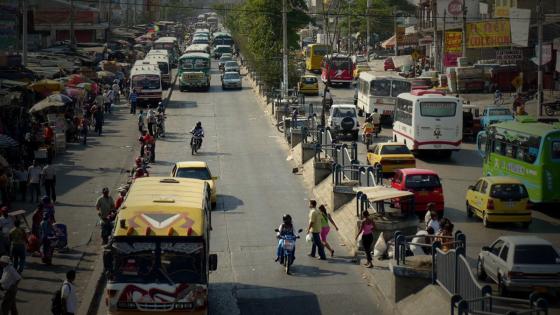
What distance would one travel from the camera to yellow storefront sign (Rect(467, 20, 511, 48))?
7025 centimetres

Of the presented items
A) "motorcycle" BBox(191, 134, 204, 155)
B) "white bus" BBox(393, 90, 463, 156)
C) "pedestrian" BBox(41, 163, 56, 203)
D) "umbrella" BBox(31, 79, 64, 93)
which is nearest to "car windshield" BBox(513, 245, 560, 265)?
"pedestrian" BBox(41, 163, 56, 203)

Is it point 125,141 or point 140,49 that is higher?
point 140,49

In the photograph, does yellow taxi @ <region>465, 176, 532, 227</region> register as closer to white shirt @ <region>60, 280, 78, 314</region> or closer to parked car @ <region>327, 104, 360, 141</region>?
white shirt @ <region>60, 280, 78, 314</region>

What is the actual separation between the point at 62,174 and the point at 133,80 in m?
25.7

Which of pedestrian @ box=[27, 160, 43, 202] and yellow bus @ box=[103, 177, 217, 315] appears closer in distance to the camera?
yellow bus @ box=[103, 177, 217, 315]

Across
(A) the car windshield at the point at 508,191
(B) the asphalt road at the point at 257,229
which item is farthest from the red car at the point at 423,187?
(B) the asphalt road at the point at 257,229

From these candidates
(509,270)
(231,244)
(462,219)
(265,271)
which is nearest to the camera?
(509,270)

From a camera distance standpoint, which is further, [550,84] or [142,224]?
[550,84]

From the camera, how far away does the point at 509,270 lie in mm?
19938

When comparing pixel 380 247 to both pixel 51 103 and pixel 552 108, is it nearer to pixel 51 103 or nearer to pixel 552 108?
pixel 51 103

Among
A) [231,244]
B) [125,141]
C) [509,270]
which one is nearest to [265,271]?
[231,244]

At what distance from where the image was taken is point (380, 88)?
179 feet

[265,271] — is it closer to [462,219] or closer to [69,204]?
[462,219]

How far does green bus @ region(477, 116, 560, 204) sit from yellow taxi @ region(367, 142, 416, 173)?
10.6 ft
